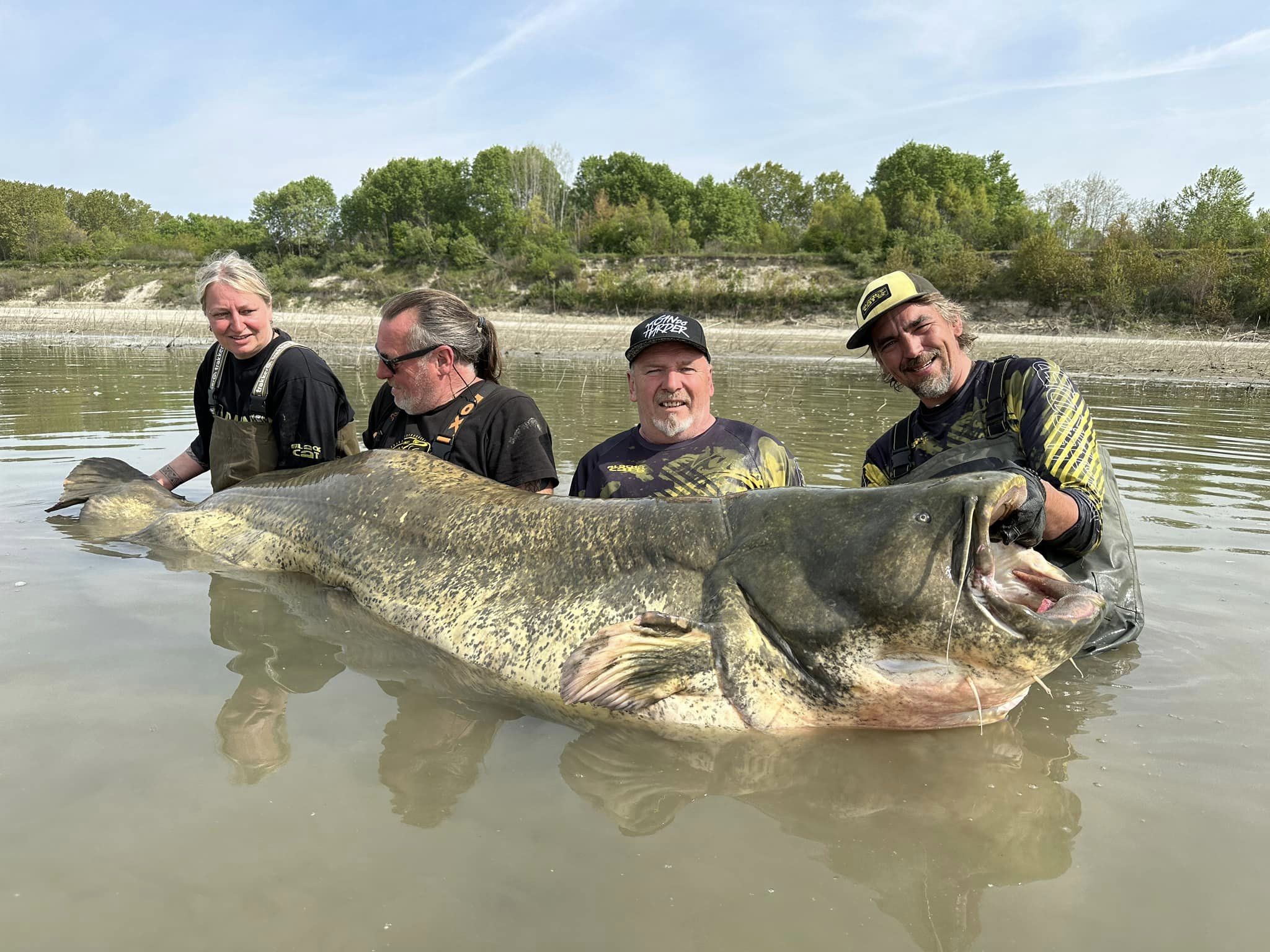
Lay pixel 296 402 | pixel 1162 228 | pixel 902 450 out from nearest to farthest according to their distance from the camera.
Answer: pixel 902 450 → pixel 296 402 → pixel 1162 228

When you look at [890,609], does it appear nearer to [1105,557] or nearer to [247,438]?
[1105,557]

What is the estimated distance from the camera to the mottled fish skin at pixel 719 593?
2.64 meters

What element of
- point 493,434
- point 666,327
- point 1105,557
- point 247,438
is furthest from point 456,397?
point 1105,557

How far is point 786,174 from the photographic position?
8781 centimetres

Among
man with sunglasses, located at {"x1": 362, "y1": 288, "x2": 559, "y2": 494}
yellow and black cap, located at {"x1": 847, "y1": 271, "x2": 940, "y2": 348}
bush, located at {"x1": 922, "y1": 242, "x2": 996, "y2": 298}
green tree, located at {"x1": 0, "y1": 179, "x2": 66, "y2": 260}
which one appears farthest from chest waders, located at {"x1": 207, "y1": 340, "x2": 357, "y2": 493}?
green tree, located at {"x1": 0, "y1": 179, "x2": 66, "y2": 260}

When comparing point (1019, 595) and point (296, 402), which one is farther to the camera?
point (296, 402)

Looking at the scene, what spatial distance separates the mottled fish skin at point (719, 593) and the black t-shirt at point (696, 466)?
431 millimetres

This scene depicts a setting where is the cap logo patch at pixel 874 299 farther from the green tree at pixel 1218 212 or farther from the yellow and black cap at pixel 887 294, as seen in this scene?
the green tree at pixel 1218 212

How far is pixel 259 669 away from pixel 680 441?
2.09 metres

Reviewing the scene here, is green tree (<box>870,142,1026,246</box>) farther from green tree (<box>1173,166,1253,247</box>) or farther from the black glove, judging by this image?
the black glove

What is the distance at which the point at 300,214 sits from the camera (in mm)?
80625

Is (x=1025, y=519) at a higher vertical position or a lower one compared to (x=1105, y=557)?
higher

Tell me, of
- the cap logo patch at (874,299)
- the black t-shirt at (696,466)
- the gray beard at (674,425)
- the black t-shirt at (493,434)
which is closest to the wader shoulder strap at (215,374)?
the black t-shirt at (493,434)

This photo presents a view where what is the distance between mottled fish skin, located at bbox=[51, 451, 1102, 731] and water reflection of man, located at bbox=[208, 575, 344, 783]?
39 cm
